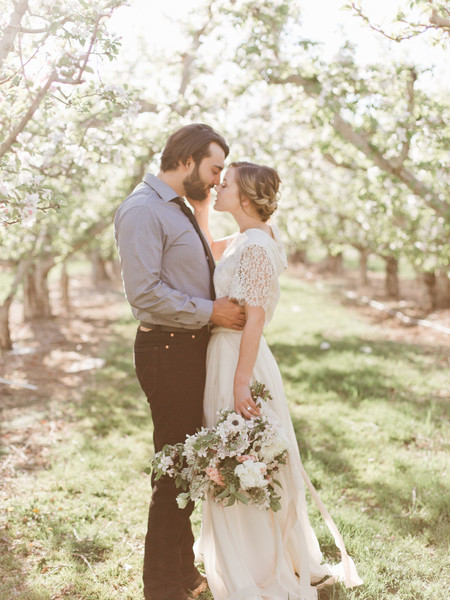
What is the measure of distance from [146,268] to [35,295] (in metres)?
12.4

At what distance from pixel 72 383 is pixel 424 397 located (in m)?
4.99

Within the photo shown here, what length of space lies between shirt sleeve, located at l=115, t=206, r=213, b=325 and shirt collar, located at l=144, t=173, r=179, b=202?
6.6 inches

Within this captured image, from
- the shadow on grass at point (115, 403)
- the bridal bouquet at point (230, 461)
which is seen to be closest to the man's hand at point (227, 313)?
the bridal bouquet at point (230, 461)

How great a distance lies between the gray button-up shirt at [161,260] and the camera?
2.89m

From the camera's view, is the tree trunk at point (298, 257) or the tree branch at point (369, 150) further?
the tree trunk at point (298, 257)

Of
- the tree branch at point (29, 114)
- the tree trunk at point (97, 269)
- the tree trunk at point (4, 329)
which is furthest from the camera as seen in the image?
the tree trunk at point (97, 269)

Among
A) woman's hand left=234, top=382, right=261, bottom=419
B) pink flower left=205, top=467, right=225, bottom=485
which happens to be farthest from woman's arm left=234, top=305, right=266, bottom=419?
pink flower left=205, top=467, right=225, bottom=485

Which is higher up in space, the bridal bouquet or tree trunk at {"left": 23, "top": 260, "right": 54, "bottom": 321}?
the bridal bouquet

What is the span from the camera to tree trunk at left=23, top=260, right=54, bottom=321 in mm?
14203

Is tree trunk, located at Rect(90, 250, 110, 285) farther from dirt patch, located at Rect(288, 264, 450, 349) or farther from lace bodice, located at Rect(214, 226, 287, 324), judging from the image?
lace bodice, located at Rect(214, 226, 287, 324)

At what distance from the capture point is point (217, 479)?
292 centimetres

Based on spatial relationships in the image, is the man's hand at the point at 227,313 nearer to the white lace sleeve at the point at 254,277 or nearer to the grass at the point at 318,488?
the white lace sleeve at the point at 254,277

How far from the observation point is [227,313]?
10.1ft

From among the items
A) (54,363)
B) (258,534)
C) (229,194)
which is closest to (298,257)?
(54,363)
